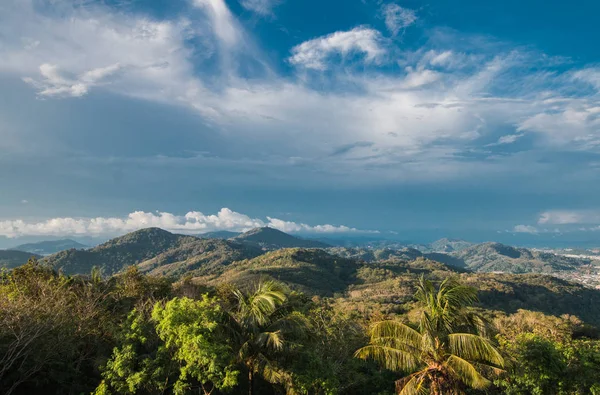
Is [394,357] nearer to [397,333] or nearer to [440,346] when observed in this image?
[397,333]

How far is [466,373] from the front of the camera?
39.6 feet

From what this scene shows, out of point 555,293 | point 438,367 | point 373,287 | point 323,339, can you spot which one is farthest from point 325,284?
point 438,367

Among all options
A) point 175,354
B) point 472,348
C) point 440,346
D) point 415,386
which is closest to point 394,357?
point 415,386

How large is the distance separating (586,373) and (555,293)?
155 meters

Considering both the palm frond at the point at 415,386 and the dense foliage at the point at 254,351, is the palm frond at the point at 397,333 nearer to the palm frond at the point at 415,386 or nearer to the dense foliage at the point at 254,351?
the dense foliage at the point at 254,351

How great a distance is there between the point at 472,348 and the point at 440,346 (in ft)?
3.75

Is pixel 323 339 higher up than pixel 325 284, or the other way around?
pixel 323 339

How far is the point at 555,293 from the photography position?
453 feet

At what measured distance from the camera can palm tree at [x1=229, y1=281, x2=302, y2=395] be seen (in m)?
14.0

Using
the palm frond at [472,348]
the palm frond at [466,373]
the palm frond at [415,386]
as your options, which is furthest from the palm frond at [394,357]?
the palm frond at [472,348]

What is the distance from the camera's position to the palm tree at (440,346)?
12.3 m

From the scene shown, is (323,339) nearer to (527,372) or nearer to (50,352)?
(527,372)

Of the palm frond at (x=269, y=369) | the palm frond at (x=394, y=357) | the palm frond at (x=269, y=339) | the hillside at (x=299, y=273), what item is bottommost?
the hillside at (x=299, y=273)

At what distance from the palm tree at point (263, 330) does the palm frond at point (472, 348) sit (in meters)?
6.14
